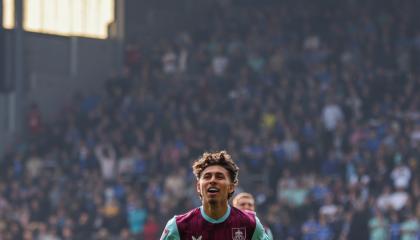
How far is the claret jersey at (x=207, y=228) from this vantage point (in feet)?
25.8

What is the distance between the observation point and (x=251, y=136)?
24422 millimetres

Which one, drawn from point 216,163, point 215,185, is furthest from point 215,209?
point 216,163

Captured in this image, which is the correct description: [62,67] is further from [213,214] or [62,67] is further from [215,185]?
[215,185]

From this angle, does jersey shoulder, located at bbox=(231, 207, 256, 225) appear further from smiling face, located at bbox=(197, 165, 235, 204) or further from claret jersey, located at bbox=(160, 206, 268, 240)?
smiling face, located at bbox=(197, 165, 235, 204)

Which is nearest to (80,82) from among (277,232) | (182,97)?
(182,97)

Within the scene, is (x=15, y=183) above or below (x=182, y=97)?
below

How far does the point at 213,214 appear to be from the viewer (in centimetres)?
784

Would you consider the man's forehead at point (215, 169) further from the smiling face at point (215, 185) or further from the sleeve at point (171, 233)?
the sleeve at point (171, 233)

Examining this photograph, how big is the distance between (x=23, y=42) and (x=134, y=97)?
114 inches

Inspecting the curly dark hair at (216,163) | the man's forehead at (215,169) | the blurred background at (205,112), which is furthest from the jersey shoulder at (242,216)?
the blurred background at (205,112)

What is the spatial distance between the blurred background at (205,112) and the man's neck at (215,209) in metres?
12.1

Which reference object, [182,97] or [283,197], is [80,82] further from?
[283,197]

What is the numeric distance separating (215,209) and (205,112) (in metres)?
18.3

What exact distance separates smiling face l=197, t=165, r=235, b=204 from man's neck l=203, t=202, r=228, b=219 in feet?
0.12
